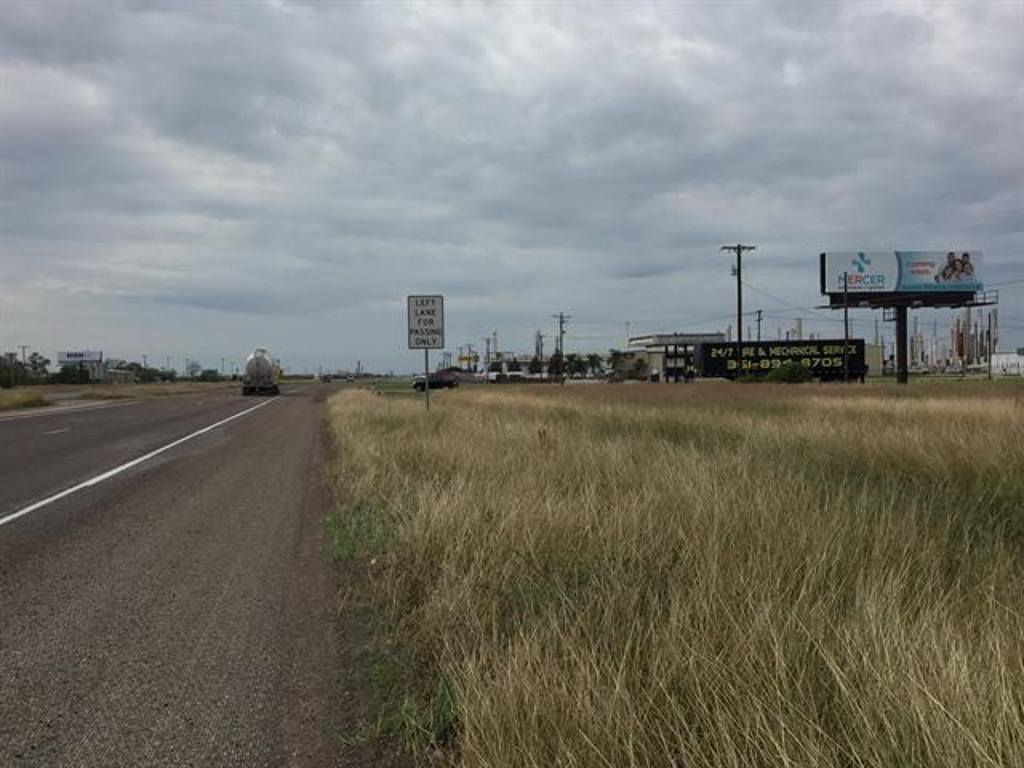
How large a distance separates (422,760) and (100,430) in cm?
2544

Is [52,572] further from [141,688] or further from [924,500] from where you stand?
[924,500]

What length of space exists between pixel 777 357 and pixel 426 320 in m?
78.6

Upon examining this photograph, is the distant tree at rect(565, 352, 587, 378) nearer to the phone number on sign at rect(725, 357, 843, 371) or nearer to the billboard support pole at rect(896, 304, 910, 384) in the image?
the phone number on sign at rect(725, 357, 843, 371)

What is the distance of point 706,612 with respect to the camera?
149 inches

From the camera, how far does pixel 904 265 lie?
68.8 metres

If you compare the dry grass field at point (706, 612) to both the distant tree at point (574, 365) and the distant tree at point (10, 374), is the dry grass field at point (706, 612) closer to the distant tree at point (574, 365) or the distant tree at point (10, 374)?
the distant tree at point (10, 374)

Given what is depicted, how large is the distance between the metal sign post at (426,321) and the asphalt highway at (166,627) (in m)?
8.53

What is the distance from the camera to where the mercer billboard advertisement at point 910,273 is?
67.6m

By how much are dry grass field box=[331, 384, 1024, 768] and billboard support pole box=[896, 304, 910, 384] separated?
57.7 metres

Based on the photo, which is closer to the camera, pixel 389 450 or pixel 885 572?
pixel 885 572

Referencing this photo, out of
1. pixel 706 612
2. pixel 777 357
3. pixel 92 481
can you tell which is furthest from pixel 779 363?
pixel 706 612

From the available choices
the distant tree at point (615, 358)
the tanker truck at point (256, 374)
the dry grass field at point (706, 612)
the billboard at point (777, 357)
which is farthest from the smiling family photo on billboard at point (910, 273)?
the distant tree at point (615, 358)

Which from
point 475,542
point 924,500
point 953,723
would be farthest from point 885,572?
point 924,500

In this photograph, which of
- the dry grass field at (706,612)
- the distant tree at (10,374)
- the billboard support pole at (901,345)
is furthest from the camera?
the distant tree at (10,374)
